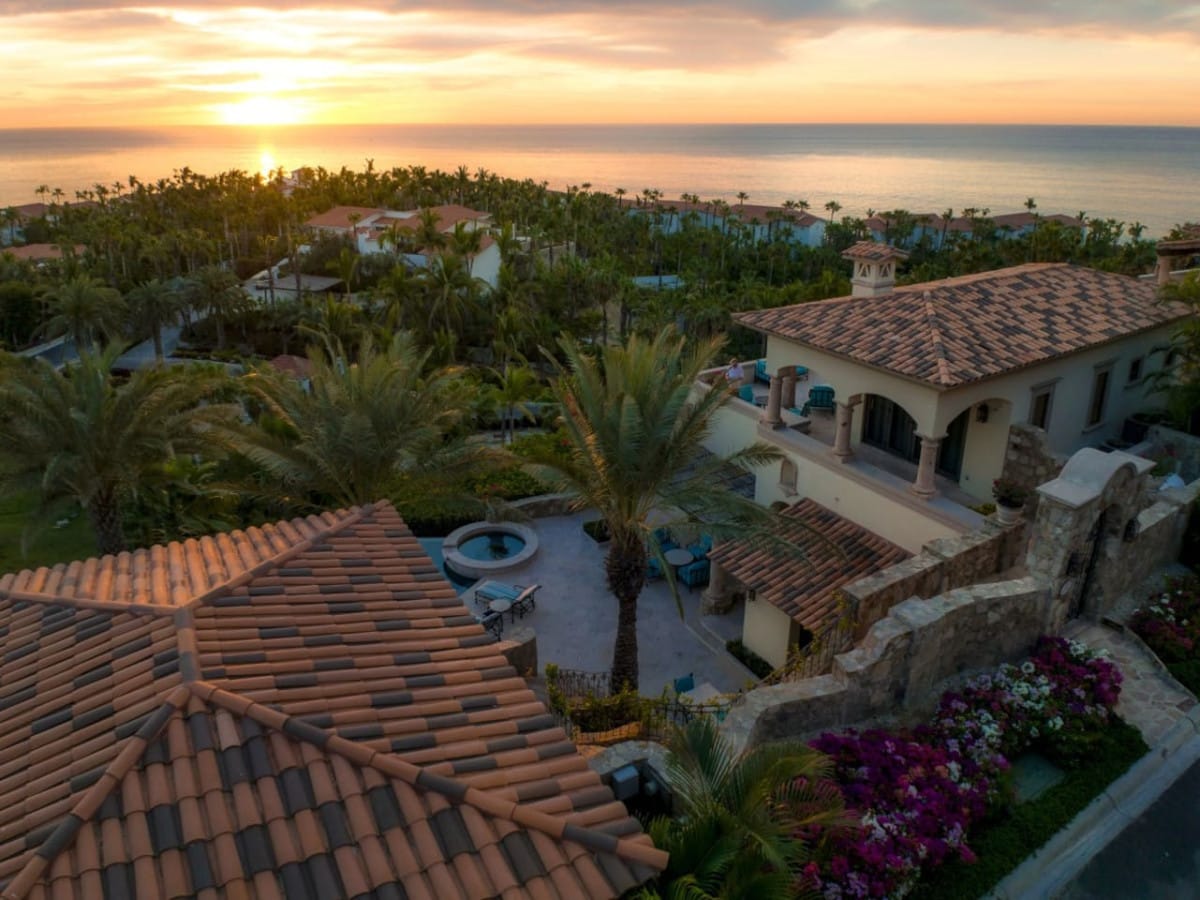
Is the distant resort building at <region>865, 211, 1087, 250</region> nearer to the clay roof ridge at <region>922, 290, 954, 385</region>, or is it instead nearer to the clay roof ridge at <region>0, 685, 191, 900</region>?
the clay roof ridge at <region>922, 290, 954, 385</region>

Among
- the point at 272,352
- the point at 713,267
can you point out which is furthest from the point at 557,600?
the point at 713,267

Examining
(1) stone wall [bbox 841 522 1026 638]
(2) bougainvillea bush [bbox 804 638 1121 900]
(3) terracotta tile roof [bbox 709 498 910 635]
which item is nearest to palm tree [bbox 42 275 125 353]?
(3) terracotta tile roof [bbox 709 498 910 635]

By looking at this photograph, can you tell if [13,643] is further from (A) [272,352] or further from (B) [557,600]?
(A) [272,352]

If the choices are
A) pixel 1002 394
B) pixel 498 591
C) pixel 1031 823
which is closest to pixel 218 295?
pixel 498 591

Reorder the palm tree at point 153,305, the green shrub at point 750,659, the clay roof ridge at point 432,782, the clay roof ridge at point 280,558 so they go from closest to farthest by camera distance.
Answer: the clay roof ridge at point 432,782 < the clay roof ridge at point 280,558 < the green shrub at point 750,659 < the palm tree at point 153,305

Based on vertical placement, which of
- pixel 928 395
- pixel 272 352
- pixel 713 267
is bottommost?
pixel 272 352

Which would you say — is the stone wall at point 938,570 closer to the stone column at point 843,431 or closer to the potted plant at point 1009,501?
the potted plant at point 1009,501

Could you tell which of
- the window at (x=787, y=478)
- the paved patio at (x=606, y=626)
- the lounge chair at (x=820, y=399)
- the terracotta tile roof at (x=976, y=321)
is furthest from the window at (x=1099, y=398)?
the paved patio at (x=606, y=626)
